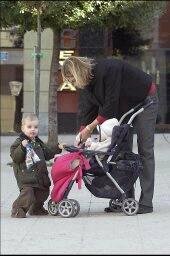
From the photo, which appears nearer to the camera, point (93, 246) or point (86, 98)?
point (93, 246)

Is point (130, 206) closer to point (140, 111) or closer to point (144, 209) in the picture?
point (144, 209)

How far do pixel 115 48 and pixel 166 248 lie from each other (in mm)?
11649

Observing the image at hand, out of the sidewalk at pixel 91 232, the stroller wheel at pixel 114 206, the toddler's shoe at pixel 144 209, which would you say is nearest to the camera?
the sidewalk at pixel 91 232

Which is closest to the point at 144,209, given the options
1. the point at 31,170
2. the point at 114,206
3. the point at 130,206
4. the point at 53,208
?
the point at 130,206

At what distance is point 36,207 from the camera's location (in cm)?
751

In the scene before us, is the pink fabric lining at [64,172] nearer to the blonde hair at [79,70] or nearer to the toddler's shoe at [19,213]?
the toddler's shoe at [19,213]

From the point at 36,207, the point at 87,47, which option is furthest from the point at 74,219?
the point at 87,47

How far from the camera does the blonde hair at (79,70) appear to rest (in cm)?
707

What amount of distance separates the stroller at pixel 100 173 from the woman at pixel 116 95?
0.35 feet

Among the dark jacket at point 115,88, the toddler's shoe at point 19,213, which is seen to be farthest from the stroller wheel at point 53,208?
the dark jacket at point 115,88

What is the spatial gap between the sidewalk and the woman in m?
0.52

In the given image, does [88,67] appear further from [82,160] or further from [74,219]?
[74,219]

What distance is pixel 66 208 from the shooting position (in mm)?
7238

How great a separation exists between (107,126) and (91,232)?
1.17 metres
